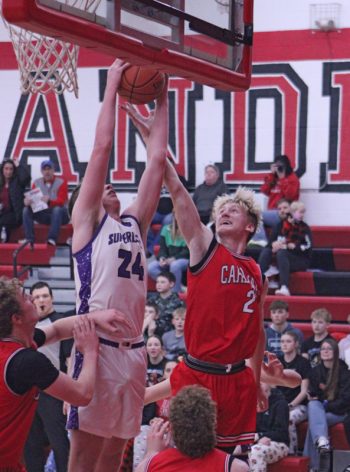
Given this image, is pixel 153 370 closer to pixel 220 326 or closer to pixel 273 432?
pixel 273 432

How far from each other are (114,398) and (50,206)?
9.47m

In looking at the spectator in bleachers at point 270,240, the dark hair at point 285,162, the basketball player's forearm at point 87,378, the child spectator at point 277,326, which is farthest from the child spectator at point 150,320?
the basketball player's forearm at point 87,378

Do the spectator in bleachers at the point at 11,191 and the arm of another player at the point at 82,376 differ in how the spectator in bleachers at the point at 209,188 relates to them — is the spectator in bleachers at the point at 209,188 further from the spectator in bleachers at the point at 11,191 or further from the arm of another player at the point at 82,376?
the arm of another player at the point at 82,376

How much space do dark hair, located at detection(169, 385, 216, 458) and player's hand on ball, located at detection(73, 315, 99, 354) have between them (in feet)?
1.91

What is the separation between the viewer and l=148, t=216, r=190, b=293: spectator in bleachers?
13.0 m

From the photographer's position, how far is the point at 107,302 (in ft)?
17.2

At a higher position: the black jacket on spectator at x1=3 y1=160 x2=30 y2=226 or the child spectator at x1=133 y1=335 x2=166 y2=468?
the black jacket on spectator at x1=3 y1=160 x2=30 y2=226

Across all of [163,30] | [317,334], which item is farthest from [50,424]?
[163,30]

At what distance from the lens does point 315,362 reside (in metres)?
10.4

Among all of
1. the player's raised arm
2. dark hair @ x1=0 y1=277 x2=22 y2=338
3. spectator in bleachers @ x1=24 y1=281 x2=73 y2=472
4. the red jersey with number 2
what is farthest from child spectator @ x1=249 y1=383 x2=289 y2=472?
dark hair @ x1=0 y1=277 x2=22 y2=338

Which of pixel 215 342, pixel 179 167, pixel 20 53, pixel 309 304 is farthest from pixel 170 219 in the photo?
pixel 215 342

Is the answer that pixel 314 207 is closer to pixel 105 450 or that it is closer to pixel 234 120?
pixel 234 120

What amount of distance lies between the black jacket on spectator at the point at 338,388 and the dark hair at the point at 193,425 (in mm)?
5422

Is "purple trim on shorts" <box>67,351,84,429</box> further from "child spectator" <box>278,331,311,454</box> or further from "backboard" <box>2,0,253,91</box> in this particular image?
"child spectator" <box>278,331,311,454</box>
